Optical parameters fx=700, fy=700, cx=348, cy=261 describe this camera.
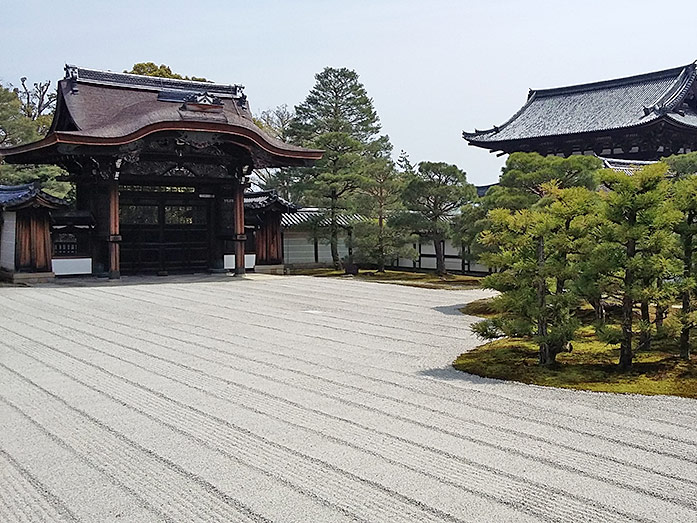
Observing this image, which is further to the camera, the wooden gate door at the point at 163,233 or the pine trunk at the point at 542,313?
the wooden gate door at the point at 163,233

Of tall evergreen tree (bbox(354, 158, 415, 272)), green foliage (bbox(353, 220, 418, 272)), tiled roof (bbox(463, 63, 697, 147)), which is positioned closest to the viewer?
green foliage (bbox(353, 220, 418, 272))

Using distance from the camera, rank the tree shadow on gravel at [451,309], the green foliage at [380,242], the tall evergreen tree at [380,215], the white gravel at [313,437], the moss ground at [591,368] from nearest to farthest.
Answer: the white gravel at [313,437], the moss ground at [591,368], the tree shadow on gravel at [451,309], the green foliage at [380,242], the tall evergreen tree at [380,215]

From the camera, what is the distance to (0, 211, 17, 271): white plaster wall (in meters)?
19.1

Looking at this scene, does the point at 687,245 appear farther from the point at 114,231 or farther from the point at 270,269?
the point at 270,269

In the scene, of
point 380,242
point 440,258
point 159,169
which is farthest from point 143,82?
point 440,258

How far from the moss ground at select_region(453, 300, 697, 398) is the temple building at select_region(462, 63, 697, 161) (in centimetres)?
1601

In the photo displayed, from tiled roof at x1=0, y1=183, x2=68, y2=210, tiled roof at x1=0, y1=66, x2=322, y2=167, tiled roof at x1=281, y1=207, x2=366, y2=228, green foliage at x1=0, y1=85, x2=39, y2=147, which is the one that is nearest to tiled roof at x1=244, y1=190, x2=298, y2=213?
tiled roof at x1=281, y1=207, x2=366, y2=228

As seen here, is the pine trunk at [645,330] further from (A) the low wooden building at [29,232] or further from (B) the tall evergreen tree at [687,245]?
(A) the low wooden building at [29,232]

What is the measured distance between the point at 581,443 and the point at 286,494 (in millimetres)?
2353

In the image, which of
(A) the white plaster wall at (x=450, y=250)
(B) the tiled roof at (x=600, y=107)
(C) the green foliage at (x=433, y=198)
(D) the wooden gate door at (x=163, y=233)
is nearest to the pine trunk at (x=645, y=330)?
(C) the green foliage at (x=433, y=198)

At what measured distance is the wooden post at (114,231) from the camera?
61.9 ft

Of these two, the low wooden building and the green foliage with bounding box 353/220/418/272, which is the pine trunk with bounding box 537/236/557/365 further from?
the low wooden building

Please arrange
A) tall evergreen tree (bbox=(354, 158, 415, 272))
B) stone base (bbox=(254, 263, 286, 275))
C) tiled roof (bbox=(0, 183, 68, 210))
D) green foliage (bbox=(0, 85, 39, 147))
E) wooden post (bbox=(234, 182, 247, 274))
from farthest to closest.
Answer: green foliage (bbox=(0, 85, 39, 147)), stone base (bbox=(254, 263, 286, 275)), tall evergreen tree (bbox=(354, 158, 415, 272)), wooden post (bbox=(234, 182, 247, 274)), tiled roof (bbox=(0, 183, 68, 210))

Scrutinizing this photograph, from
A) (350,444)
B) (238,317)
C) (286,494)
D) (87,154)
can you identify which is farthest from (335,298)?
(286,494)
